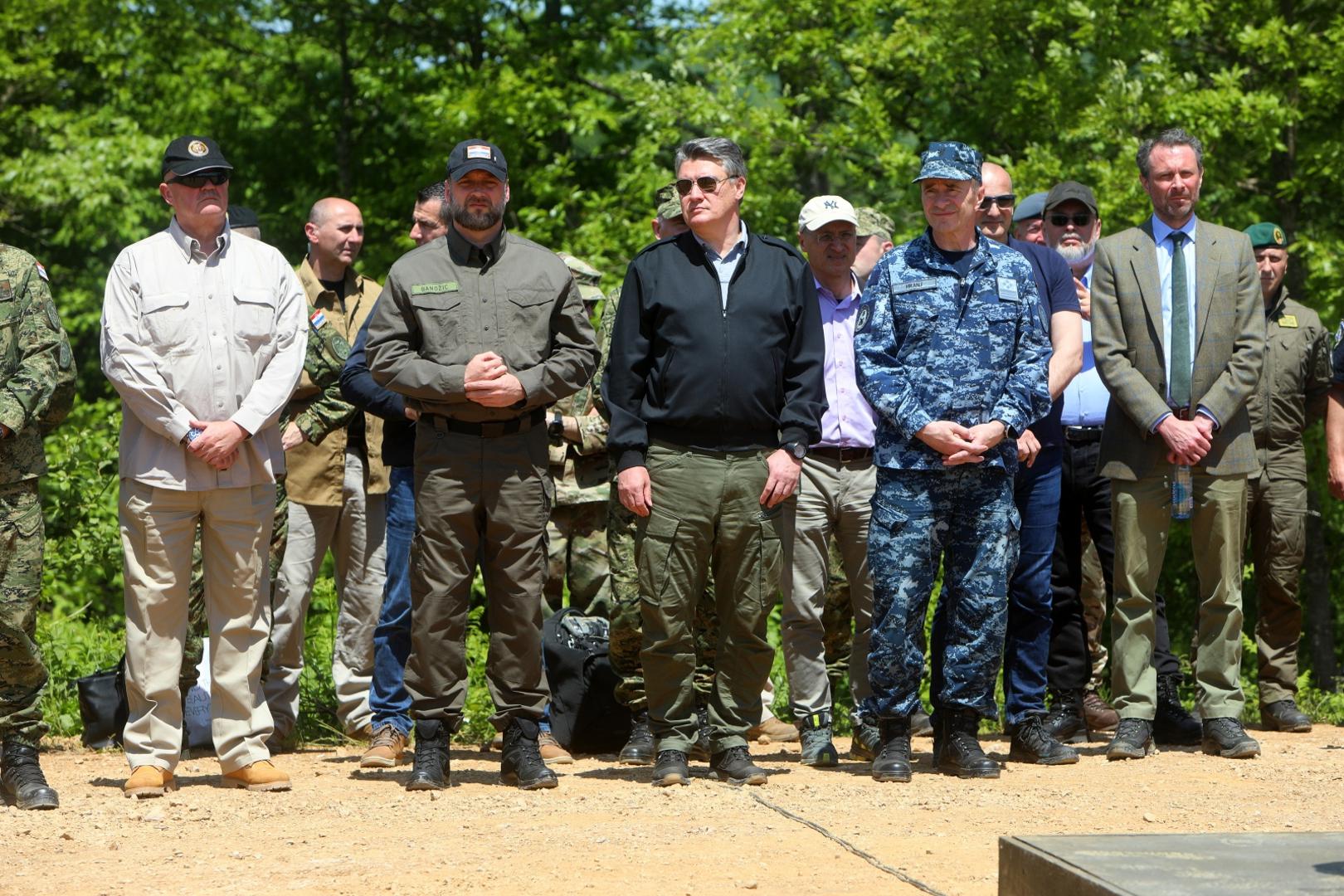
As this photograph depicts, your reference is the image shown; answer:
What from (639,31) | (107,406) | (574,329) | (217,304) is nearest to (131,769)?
(217,304)

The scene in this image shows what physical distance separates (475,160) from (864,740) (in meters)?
2.94

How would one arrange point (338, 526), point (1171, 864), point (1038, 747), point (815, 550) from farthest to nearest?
1. point (338, 526)
2. point (815, 550)
3. point (1038, 747)
4. point (1171, 864)

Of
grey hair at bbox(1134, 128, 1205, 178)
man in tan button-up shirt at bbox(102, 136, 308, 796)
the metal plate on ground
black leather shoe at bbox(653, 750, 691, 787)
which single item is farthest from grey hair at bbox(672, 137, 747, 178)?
the metal plate on ground

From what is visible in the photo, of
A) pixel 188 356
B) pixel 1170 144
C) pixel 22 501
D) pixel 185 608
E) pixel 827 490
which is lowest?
pixel 185 608

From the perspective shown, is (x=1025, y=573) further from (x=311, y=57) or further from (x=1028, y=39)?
(x=311, y=57)

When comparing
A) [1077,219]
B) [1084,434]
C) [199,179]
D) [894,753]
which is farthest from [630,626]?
[1077,219]

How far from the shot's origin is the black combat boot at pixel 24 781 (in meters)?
5.76

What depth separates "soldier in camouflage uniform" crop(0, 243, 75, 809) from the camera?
5.90 metres

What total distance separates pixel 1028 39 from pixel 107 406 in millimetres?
10569

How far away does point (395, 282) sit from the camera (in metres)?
6.06

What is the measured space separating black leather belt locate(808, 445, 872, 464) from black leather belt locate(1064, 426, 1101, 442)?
104 cm

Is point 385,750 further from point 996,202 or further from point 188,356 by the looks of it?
point 996,202

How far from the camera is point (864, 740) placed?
269 inches

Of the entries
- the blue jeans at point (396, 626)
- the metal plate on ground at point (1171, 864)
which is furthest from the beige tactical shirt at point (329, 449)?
the metal plate on ground at point (1171, 864)
